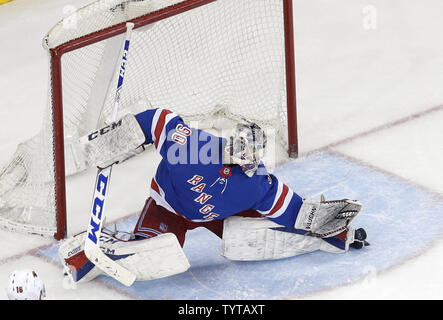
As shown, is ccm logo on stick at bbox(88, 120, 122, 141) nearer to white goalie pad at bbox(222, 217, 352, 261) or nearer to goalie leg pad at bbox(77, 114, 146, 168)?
goalie leg pad at bbox(77, 114, 146, 168)

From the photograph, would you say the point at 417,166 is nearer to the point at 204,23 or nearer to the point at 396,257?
the point at 396,257

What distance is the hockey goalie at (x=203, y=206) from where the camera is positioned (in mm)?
3992

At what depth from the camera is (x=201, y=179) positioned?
13.1 ft

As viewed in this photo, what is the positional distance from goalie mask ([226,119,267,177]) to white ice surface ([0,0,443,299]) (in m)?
0.55

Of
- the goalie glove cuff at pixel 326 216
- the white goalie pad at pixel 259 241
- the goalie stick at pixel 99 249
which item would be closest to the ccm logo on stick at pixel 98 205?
the goalie stick at pixel 99 249

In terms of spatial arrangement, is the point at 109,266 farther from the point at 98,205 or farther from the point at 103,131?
the point at 103,131

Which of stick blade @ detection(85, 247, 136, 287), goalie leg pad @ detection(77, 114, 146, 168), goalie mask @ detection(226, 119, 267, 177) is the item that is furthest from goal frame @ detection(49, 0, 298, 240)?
goalie mask @ detection(226, 119, 267, 177)

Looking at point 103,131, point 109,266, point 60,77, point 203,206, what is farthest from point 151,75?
point 109,266

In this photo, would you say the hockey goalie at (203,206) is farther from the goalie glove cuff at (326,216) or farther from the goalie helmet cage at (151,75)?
the goalie helmet cage at (151,75)

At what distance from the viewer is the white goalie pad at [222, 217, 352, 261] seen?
4.20 m

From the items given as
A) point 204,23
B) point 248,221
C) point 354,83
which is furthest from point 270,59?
point 248,221

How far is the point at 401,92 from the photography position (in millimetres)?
5641

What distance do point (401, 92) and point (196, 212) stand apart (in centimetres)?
190

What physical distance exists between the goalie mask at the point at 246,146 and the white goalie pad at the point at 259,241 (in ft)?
1.01
